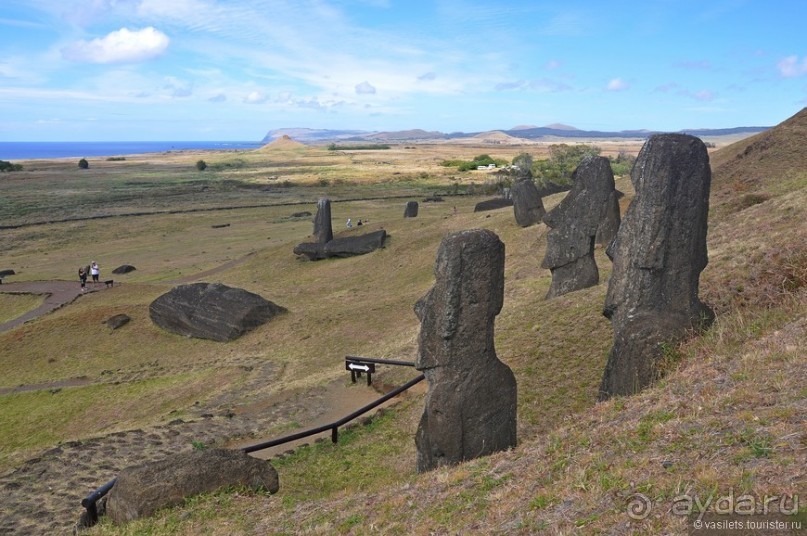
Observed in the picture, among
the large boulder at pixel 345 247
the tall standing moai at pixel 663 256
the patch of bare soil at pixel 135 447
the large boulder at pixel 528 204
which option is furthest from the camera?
the large boulder at pixel 345 247

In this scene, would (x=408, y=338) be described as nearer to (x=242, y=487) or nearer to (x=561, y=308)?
(x=561, y=308)

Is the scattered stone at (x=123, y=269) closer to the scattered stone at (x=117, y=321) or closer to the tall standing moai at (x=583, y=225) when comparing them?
the scattered stone at (x=117, y=321)

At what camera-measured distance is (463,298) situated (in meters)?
11.2

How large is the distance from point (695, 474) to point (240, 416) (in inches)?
549

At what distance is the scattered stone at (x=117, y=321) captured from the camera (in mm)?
30203

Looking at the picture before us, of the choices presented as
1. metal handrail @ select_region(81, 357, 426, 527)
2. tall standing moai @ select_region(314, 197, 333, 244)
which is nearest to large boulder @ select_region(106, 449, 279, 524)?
metal handrail @ select_region(81, 357, 426, 527)

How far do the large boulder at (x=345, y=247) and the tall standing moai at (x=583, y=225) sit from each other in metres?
19.2

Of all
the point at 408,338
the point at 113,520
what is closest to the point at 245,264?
the point at 408,338

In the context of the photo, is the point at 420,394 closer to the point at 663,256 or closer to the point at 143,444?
the point at 143,444

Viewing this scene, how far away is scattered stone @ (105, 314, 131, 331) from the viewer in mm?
30203

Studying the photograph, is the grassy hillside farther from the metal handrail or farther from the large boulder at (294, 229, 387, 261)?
the large boulder at (294, 229, 387, 261)

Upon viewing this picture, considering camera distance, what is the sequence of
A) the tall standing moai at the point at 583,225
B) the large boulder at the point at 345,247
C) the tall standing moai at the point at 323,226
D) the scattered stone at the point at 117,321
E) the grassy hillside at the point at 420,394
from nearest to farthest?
the grassy hillside at the point at 420,394
the tall standing moai at the point at 583,225
the scattered stone at the point at 117,321
the large boulder at the point at 345,247
the tall standing moai at the point at 323,226

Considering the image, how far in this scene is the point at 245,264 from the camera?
43.6 metres

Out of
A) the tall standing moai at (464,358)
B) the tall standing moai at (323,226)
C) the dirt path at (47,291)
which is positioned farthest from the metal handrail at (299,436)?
the tall standing moai at (323,226)
